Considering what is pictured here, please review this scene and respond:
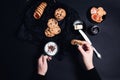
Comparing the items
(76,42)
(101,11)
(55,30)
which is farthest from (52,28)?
(101,11)

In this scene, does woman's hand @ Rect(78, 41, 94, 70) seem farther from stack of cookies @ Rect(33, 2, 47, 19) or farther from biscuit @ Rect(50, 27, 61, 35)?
stack of cookies @ Rect(33, 2, 47, 19)

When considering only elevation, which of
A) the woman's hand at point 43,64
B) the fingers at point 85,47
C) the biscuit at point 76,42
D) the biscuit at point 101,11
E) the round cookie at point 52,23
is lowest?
the woman's hand at point 43,64

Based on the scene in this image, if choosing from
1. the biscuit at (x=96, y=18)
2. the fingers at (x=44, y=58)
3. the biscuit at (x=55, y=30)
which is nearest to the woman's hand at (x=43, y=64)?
the fingers at (x=44, y=58)

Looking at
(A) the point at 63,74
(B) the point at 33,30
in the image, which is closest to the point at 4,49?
(B) the point at 33,30

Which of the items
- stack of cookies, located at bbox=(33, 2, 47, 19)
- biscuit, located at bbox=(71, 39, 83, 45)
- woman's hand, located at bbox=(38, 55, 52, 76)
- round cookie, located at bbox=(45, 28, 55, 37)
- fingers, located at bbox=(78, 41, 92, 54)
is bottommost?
woman's hand, located at bbox=(38, 55, 52, 76)

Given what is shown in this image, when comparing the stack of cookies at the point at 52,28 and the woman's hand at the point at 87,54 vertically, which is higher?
the stack of cookies at the point at 52,28

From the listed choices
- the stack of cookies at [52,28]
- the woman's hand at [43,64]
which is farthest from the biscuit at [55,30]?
the woman's hand at [43,64]

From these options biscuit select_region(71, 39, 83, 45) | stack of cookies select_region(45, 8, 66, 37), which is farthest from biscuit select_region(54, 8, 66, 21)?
biscuit select_region(71, 39, 83, 45)

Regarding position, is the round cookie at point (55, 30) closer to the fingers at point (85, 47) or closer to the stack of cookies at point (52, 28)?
the stack of cookies at point (52, 28)

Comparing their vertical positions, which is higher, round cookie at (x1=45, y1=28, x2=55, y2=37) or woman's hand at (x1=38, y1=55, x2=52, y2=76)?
round cookie at (x1=45, y1=28, x2=55, y2=37)
